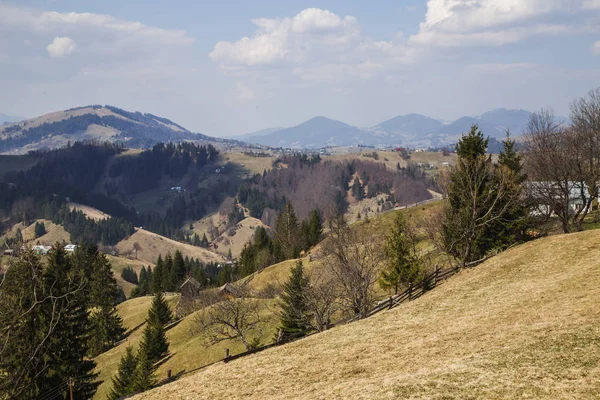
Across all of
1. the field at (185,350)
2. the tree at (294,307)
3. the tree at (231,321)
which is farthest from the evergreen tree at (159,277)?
the tree at (294,307)

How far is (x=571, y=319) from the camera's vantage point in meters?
20.1

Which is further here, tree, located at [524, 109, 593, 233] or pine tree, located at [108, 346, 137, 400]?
tree, located at [524, 109, 593, 233]

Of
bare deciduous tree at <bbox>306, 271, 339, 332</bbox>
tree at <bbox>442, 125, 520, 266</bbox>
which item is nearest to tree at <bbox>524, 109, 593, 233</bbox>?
tree at <bbox>442, 125, 520, 266</bbox>

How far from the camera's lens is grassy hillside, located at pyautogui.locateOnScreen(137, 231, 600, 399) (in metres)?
15.4

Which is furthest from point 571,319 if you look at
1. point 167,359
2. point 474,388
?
point 167,359

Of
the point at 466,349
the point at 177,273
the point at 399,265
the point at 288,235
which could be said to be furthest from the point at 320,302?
the point at 177,273

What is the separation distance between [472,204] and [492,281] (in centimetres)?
1253

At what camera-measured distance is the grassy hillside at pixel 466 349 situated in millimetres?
15445

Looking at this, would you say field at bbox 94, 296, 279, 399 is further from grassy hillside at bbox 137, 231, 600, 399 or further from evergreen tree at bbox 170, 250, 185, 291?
evergreen tree at bbox 170, 250, 185, 291

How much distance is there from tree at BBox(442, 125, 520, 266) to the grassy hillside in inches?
298

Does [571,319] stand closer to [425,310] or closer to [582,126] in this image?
[425,310]

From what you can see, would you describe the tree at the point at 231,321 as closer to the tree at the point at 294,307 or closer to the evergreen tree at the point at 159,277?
the tree at the point at 294,307

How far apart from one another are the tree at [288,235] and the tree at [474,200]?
6328 cm

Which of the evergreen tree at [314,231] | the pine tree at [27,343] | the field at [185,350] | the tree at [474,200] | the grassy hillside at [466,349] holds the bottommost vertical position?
the field at [185,350]
